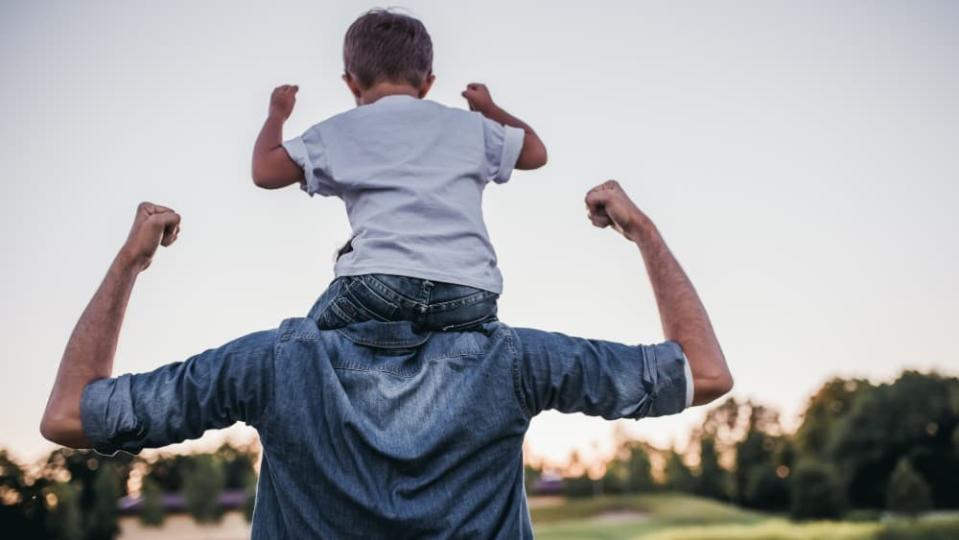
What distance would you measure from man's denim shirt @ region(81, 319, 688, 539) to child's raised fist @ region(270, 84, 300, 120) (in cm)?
68

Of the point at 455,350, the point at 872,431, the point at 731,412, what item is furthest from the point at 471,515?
the point at 731,412

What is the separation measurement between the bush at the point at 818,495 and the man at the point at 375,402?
62326 millimetres

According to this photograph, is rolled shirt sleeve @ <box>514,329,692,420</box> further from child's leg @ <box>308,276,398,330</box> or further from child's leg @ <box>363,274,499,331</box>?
child's leg @ <box>308,276,398,330</box>

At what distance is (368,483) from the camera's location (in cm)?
216

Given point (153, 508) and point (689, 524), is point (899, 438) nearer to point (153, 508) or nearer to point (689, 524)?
point (689, 524)

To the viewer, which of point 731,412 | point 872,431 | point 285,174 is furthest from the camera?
point 731,412

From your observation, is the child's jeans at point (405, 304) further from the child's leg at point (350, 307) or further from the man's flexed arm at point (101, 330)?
the man's flexed arm at point (101, 330)

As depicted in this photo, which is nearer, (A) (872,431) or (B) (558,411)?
(B) (558,411)

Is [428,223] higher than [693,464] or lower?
higher

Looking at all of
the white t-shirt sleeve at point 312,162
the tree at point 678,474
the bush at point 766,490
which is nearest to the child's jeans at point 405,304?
the white t-shirt sleeve at point 312,162

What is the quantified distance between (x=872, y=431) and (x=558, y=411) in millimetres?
63175

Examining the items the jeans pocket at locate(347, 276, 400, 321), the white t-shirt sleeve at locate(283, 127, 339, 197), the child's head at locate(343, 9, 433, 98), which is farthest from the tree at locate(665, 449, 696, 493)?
the jeans pocket at locate(347, 276, 400, 321)

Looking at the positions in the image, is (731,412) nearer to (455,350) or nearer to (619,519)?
(619,519)

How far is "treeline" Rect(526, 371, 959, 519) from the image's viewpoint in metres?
58.1
